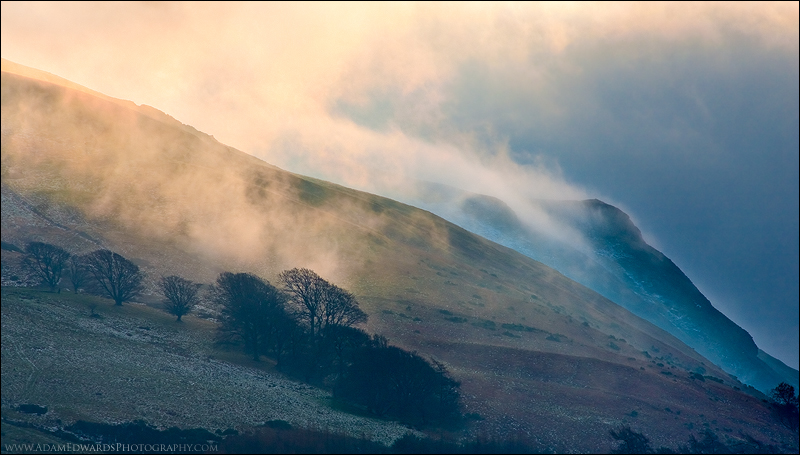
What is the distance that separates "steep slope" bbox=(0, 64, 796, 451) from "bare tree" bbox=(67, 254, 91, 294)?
298 inches

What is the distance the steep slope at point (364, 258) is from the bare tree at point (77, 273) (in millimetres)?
7565

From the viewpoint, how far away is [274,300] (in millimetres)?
77938

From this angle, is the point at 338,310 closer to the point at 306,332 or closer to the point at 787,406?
the point at 306,332

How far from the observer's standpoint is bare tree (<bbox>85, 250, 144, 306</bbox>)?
75750mm

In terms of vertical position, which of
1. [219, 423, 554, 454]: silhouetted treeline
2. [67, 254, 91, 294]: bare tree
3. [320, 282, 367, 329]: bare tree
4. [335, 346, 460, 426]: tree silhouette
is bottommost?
[219, 423, 554, 454]: silhouetted treeline

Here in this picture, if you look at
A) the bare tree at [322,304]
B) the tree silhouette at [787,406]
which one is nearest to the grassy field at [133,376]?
the bare tree at [322,304]

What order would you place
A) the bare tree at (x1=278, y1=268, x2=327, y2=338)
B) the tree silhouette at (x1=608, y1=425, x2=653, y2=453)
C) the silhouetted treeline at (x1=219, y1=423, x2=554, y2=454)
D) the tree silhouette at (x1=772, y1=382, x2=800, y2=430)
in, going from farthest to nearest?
the bare tree at (x1=278, y1=268, x2=327, y2=338) → the tree silhouette at (x1=772, y1=382, x2=800, y2=430) → the tree silhouette at (x1=608, y1=425, x2=653, y2=453) → the silhouetted treeline at (x1=219, y1=423, x2=554, y2=454)

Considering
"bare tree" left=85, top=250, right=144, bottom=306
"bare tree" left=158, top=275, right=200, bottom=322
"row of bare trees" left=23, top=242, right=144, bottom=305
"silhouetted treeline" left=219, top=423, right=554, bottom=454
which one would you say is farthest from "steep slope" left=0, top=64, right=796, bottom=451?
"bare tree" left=158, top=275, right=200, bottom=322

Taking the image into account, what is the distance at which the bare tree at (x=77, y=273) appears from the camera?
75.9 metres

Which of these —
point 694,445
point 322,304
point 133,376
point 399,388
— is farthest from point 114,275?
point 694,445

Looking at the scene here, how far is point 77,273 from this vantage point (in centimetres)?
7650

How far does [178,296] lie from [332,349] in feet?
89.9

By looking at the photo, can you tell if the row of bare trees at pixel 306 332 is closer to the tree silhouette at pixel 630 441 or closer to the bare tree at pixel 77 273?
the bare tree at pixel 77 273

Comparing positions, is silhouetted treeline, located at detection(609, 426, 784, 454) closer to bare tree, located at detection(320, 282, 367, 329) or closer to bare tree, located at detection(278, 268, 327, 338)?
bare tree, located at detection(320, 282, 367, 329)
